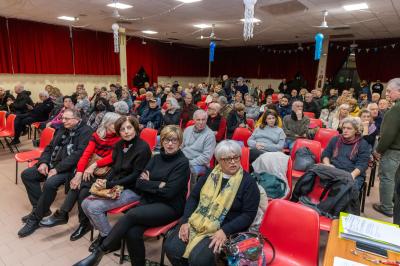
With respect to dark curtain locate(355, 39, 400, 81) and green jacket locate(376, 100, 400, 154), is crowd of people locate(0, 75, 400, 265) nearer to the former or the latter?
green jacket locate(376, 100, 400, 154)

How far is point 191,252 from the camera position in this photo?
1.65 m

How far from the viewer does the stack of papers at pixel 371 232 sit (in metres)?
1.28

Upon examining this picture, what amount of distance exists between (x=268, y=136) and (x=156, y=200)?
6.09 feet

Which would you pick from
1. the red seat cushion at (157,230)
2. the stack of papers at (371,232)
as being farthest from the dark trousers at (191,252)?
the stack of papers at (371,232)

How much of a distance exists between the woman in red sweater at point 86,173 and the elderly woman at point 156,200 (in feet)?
2.09

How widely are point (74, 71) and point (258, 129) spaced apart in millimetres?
7724

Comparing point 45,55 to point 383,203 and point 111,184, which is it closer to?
point 111,184

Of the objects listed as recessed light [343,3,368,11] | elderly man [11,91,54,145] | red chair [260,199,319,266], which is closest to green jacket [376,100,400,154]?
red chair [260,199,319,266]

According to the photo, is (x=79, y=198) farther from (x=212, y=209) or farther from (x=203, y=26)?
(x=203, y=26)

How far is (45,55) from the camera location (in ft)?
27.3

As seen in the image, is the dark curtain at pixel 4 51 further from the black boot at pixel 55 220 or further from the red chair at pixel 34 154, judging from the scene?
the black boot at pixel 55 220

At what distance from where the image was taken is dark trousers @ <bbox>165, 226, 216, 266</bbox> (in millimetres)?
1592

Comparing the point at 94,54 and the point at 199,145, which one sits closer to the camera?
the point at 199,145

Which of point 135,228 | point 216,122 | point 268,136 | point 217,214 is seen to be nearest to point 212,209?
point 217,214
